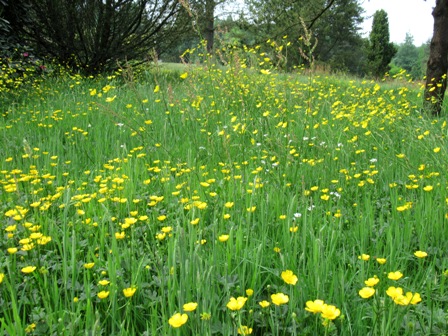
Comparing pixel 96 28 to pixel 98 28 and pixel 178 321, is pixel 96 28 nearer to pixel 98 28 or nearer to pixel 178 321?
pixel 98 28

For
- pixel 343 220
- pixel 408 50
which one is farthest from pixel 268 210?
pixel 408 50

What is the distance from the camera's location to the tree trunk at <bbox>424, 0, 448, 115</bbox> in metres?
4.82


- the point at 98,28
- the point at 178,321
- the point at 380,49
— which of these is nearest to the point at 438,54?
the point at 178,321

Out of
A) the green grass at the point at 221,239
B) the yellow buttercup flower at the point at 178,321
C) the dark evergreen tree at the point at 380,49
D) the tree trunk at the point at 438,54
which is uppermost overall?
the dark evergreen tree at the point at 380,49

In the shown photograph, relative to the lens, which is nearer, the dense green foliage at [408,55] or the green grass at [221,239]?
the green grass at [221,239]

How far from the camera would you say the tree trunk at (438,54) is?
4.82m

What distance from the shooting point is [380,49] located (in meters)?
28.1

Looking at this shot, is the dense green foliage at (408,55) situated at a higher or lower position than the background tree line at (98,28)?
higher

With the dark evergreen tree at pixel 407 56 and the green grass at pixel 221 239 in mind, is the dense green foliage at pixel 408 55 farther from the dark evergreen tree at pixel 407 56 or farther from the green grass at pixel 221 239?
the green grass at pixel 221 239

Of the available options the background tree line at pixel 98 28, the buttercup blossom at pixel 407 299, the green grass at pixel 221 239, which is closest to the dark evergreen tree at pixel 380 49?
the background tree line at pixel 98 28

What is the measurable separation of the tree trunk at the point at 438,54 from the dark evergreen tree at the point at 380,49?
80.2ft

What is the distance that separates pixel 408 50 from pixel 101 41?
91270mm

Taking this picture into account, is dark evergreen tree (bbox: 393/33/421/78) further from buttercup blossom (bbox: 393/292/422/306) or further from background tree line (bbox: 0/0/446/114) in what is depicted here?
buttercup blossom (bbox: 393/292/422/306)

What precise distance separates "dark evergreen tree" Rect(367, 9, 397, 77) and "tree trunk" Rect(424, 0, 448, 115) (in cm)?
2444
